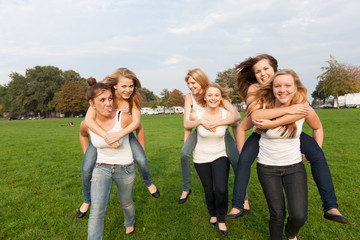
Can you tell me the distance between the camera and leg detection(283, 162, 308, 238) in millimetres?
2766

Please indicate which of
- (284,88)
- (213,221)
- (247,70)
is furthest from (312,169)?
(213,221)

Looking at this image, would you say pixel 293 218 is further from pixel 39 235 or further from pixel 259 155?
pixel 39 235

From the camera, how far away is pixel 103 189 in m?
3.11

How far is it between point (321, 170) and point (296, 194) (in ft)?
1.60

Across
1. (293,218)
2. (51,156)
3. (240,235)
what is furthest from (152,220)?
(51,156)

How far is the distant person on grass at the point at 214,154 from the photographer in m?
3.65

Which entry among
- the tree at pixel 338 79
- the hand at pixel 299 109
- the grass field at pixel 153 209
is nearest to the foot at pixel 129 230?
the grass field at pixel 153 209

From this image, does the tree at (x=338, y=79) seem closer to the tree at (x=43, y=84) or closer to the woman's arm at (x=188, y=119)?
the woman's arm at (x=188, y=119)

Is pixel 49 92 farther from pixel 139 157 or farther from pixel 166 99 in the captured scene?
pixel 139 157

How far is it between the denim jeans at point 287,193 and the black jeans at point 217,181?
77 centimetres

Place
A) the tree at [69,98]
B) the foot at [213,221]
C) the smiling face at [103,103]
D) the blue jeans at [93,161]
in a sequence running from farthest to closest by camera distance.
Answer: the tree at [69,98] < the foot at [213,221] < the blue jeans at [93,161] < the smiling face at [103,103]

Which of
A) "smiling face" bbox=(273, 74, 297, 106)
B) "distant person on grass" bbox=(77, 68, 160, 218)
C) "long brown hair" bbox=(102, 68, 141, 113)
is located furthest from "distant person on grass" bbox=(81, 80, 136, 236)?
"smiling face" bbox=(273, 74, 297, 106)

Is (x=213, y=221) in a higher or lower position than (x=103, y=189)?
lower

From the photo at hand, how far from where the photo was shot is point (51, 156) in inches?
420
